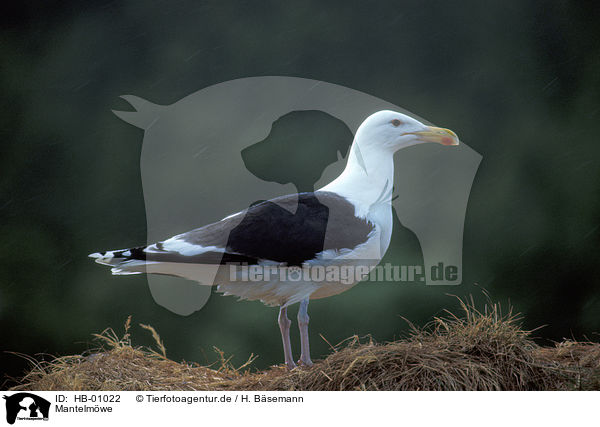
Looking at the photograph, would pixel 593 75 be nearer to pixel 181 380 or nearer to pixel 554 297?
pixel 554 297

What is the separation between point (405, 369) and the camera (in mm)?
3250

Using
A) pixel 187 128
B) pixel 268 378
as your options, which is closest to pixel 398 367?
pixel 268 378

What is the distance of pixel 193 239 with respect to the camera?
3885mm

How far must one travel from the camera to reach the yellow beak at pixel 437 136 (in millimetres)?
4273

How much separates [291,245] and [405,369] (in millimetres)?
1047

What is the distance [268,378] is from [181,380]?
1.69 ft

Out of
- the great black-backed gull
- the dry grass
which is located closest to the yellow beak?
the great black-backed gull

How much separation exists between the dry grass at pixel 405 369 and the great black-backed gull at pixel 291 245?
484 mm

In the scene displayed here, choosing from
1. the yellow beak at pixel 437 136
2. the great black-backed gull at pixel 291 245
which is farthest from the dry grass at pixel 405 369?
the yellow beak at pixel 437 136
